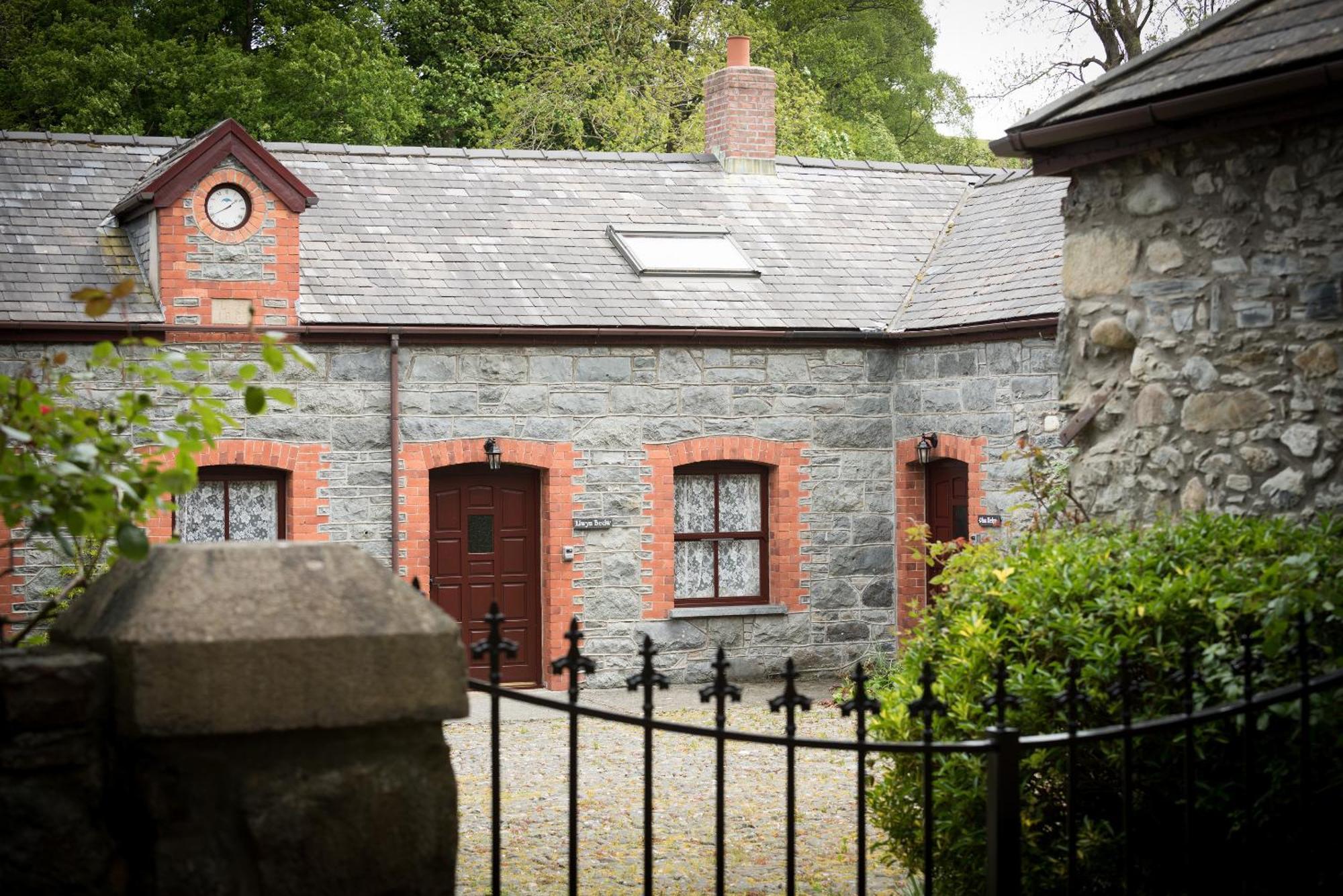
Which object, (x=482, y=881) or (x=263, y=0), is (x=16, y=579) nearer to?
(x=482, y=881)

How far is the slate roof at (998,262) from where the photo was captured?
14273 millimetres

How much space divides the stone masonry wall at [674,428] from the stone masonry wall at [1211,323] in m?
6.45

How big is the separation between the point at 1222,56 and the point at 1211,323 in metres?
1.14

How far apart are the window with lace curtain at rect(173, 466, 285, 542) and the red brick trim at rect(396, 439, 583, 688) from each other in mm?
1156

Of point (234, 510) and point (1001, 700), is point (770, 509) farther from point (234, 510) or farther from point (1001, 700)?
point (1001, 700)

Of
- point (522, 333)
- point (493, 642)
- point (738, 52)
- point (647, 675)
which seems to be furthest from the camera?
point (738, 52)

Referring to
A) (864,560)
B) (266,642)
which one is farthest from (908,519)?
(266,642)

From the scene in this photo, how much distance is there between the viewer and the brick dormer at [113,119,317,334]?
13.7 meters

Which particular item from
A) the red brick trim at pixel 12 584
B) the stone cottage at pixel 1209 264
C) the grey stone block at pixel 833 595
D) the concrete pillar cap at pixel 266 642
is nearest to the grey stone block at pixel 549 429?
the grey stone block at pixel 833 595

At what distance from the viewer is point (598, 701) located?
15.0 m

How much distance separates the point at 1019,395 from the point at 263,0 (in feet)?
60.0

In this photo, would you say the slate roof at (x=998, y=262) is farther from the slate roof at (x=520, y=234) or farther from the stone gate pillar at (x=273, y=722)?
the stone gate pillar at (x=273, y=722)

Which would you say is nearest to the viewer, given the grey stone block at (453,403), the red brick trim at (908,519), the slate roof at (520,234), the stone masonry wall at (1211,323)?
the stone masonry wall at (1211,323)

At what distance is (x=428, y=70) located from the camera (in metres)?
28.4
